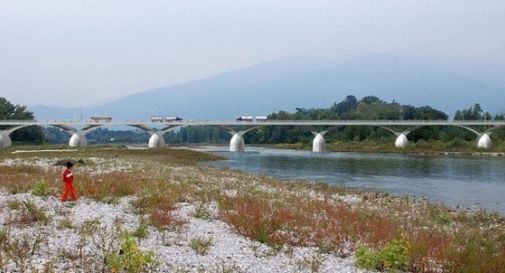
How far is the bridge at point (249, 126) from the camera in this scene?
101938 millimetres

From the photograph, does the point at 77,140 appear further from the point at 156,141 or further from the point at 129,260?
the point at 129,260

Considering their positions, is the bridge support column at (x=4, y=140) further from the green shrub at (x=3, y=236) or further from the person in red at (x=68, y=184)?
the green shrub at (x=3, y=236)

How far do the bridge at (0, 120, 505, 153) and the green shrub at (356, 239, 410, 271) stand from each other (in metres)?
94.7

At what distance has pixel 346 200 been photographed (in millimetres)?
24203

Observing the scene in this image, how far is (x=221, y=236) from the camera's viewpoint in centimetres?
1238

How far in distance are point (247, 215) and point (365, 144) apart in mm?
104163

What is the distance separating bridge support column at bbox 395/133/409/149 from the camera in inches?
4074

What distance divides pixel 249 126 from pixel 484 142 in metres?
43.0

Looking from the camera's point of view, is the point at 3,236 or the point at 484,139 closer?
the point at 3,236

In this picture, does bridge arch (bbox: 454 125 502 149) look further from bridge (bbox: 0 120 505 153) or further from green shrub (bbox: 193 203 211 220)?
green shrub (bbox: 193 203 211 220)

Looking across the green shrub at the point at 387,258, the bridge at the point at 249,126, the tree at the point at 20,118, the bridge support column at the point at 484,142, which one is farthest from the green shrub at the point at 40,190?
the tree at the point at 20,118

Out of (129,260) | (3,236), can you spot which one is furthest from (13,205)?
(129,260)

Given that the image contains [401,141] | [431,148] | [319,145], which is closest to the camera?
[431,148]

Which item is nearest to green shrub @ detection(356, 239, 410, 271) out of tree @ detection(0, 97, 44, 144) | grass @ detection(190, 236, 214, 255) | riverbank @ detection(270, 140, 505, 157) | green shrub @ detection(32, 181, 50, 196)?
grass @ detection(190, 236, 214, 255)
